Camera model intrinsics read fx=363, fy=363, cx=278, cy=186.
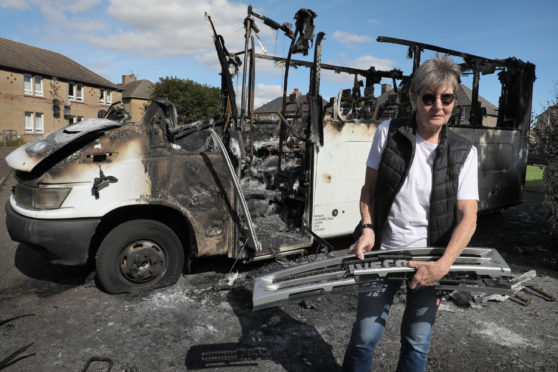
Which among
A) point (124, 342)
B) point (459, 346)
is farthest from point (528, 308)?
point (124, 342)

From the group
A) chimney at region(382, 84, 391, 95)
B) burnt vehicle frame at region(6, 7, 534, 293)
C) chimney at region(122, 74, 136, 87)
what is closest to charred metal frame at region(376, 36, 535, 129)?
chimney at region(382, 84, 391, 95)

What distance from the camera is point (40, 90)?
3062 cm

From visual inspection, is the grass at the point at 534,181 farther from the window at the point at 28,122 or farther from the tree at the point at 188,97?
the window at the point at 28,122

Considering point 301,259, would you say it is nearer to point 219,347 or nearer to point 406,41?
point 219,347

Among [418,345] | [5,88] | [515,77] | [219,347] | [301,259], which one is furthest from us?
[5,88]

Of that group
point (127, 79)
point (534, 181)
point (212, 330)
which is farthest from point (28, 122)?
point (534, 181)

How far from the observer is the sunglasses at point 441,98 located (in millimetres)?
1816

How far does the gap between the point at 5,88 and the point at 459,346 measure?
3422 centimetres

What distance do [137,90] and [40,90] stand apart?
16.3 metres

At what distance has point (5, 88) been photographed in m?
27.5

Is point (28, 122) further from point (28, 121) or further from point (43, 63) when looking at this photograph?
point (43, 63)

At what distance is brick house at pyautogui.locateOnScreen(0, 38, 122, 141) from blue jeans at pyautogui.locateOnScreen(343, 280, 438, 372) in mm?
30564

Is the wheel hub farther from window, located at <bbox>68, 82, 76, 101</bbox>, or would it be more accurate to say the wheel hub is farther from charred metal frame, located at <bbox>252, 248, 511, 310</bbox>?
window, located at <bbox>68, 82, 76, 101</bbox>

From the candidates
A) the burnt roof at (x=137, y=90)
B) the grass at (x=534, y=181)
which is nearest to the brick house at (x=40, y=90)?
the burnt roof at (x=137, y=90)
